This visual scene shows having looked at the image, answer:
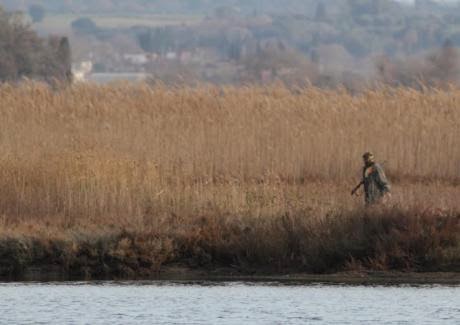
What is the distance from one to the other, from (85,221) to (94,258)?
1747mm

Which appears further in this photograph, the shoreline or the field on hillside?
the field on hillside

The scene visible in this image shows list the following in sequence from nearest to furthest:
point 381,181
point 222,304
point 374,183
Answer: point 222,304, point 381,181, point 374,183

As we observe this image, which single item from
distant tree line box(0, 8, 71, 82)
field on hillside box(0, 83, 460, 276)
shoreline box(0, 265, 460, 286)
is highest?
field on hillside box(0, 83, 460, 276)

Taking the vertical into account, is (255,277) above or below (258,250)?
below

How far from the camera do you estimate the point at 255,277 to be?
60.1ft

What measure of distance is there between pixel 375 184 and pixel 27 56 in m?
54.9

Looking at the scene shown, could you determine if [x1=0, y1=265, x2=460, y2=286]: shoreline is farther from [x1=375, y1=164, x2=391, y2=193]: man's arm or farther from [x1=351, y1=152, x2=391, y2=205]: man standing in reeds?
[x1=375, y1=164, x2=391, y2=193]: man's arm

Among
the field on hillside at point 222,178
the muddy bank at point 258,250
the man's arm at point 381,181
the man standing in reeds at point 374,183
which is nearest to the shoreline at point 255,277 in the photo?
the muddy bank at point 258,250

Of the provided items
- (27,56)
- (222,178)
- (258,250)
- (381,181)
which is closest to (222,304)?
(258,250)

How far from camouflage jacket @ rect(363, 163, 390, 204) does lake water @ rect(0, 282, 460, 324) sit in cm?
237

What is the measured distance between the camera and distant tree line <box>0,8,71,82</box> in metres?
70.9

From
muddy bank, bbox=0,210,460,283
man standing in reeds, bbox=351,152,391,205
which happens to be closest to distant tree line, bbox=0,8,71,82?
man standing in reeds, bbox=351,152,391,205

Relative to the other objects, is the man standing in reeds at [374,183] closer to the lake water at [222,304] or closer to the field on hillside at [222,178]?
the field on hillside at [222,178]

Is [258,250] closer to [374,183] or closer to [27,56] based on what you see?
[374,183]
